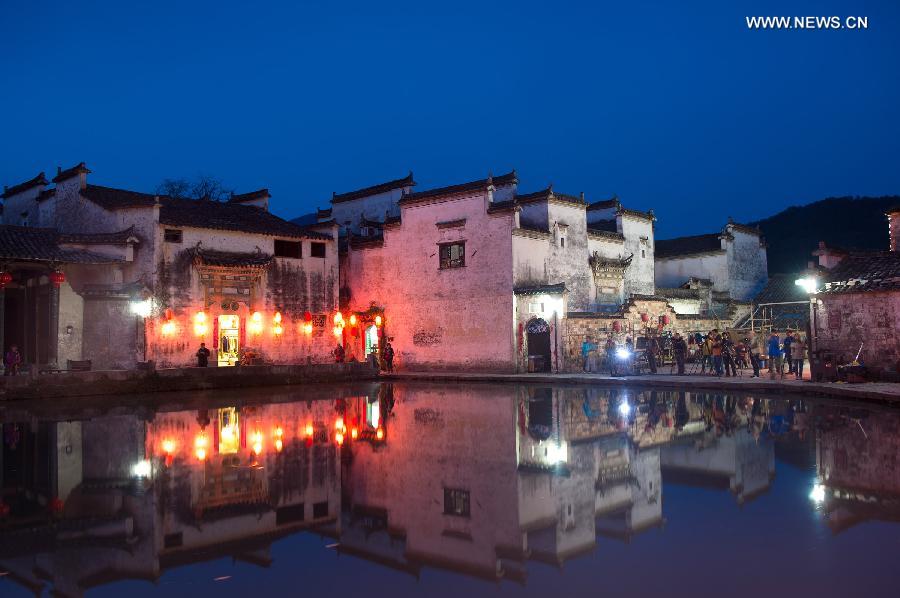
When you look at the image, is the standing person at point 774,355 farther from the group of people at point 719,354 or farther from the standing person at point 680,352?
the standing person at point 680,352

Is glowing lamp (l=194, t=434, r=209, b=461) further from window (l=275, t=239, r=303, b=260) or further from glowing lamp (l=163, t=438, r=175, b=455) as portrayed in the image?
window (l=275, t=239, r=303, b=260)

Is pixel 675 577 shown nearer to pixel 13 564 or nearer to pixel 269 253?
pixel 13 564

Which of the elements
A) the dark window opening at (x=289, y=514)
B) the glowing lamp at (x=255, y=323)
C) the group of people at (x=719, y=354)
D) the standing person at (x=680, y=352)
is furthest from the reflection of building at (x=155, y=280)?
the dark window opening at (x=289, y=514)

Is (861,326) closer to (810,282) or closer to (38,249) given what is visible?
(810,282)

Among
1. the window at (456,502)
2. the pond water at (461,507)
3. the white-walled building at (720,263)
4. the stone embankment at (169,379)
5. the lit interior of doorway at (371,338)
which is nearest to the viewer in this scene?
the pond water at (461,507)

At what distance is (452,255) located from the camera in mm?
30562

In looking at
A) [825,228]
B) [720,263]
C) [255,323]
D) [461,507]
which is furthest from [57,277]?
[825,228]

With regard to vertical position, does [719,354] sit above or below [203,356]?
below

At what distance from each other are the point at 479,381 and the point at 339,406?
921cm

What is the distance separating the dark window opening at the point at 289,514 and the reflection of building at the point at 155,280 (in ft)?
62.7

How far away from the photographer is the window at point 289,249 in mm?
31516

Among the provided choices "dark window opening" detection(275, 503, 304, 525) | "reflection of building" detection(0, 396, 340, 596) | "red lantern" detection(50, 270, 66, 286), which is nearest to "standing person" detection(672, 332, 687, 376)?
"reflection of building" detection(0, 396, 340, 596)

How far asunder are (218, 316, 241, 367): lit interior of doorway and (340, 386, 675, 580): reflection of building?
17182 millimetres

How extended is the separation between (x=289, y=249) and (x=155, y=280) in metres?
6.11
